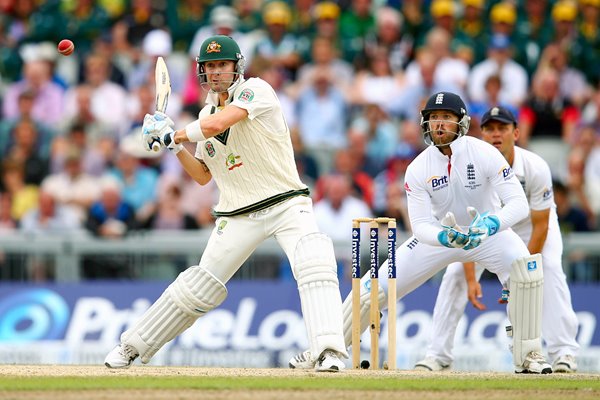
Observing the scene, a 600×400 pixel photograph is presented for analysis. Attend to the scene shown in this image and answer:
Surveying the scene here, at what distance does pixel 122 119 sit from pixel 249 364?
14.3ft

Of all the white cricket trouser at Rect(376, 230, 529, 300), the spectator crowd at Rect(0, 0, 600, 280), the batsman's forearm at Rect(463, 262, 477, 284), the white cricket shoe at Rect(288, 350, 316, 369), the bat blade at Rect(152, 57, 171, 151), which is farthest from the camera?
the spectator crowd at Rect(0, 0, 600, 280)

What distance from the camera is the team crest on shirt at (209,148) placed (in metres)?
9.52

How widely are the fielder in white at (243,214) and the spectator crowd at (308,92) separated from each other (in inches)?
171

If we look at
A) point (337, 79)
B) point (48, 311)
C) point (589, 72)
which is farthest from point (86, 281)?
point (589, 72)

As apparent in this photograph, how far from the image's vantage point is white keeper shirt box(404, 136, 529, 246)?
31.4 feet

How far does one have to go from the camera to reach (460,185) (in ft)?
32.0

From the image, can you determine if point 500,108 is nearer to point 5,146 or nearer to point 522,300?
point 522,300

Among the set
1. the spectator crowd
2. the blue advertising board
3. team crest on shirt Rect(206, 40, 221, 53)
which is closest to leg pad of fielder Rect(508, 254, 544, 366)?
team crest on shirt Rect(206, 40, 221, 53)

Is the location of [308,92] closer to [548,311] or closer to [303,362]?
[548,311]

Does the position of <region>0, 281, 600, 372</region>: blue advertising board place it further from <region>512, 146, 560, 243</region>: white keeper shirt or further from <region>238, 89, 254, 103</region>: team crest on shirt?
<region>238, 89, 254, 103</region>: team crest on shirt

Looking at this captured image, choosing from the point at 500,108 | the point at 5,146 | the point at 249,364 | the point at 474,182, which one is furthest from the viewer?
the point at 5,146

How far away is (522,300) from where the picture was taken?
9.77 meters

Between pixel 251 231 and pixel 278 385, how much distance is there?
58.0 inches

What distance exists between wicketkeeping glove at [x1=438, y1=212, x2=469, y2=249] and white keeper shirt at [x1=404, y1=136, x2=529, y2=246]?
0.28 feet
